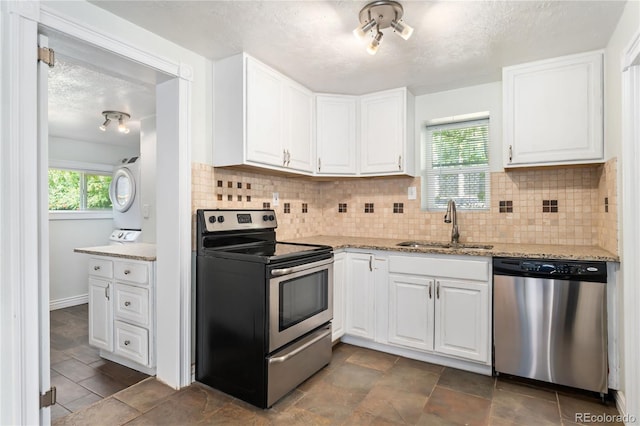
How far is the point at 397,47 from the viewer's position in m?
2.28

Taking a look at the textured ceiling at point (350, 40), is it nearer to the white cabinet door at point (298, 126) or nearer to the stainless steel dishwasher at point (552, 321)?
the white cabinet door at point (298, 126)

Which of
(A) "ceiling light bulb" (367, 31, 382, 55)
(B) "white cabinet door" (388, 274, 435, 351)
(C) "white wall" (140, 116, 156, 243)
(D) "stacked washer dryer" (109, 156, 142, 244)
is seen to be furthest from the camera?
(D) "stacked washer dryer" (109, 156, 142, 244)

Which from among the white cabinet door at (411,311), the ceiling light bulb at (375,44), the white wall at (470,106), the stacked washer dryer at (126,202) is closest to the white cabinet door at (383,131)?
the white wall at (470,106)

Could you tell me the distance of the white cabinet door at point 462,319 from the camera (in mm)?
2416

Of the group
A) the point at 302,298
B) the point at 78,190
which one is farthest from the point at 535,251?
the point at 78,190

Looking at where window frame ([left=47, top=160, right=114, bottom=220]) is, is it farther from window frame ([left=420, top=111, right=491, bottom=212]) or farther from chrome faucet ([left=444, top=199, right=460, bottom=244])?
chrome faucet ([left=444, top=199, right=460, bottom=244])

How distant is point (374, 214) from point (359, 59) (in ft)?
Result: 5.07

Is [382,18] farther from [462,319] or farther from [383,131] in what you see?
[462,319]

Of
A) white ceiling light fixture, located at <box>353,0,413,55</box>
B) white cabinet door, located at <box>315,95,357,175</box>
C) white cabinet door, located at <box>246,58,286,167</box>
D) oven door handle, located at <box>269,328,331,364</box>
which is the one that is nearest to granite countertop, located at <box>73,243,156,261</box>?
white cabinet door, located at <box>246,58,286,167</box>

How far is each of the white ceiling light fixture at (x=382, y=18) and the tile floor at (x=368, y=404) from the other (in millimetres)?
2081

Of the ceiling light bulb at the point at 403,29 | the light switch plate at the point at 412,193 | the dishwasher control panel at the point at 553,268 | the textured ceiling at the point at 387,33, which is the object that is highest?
the textured ceiling at the point at 387,33

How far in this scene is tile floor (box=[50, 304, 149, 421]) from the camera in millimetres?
2148

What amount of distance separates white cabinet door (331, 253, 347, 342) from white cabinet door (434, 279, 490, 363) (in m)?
0.76

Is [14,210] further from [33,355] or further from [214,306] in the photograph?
[214,306]
